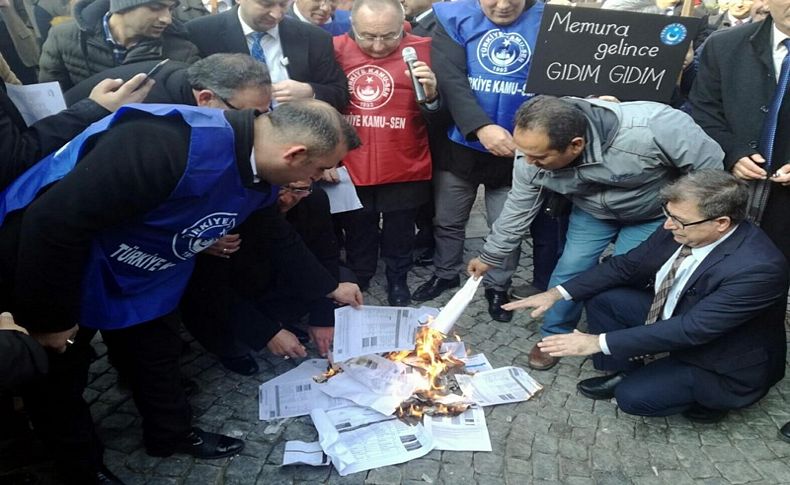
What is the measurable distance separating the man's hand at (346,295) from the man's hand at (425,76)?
4.74ft

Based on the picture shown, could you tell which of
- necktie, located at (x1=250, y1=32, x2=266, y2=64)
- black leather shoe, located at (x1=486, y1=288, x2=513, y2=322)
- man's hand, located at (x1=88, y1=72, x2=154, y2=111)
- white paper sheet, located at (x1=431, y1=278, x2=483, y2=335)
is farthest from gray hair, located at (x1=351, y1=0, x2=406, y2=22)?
black leather shoe, located at (x1=486, y1=288, x2=513, y2=322)

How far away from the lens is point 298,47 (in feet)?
13.3

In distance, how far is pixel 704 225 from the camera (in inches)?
120

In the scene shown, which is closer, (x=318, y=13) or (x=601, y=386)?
(x=601, y=386)

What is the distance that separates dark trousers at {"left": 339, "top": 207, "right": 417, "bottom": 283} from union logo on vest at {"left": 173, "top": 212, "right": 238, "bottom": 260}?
195 cm

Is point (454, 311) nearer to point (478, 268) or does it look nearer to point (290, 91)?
point (478, 268)

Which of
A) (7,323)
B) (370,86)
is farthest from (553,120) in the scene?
(7,323)

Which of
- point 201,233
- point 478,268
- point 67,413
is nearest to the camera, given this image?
point 201,233

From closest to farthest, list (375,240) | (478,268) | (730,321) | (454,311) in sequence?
(730,321), (454,311), (478,268), (375,240)

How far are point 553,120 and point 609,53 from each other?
0.99 meters

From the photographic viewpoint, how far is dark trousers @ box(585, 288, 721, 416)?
335 centimetres

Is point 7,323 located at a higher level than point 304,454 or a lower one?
higher

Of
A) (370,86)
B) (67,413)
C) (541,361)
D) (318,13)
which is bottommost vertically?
(541,361)

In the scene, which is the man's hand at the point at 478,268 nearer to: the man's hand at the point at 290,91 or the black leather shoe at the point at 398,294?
the black leather shoe at the point at 398,294
